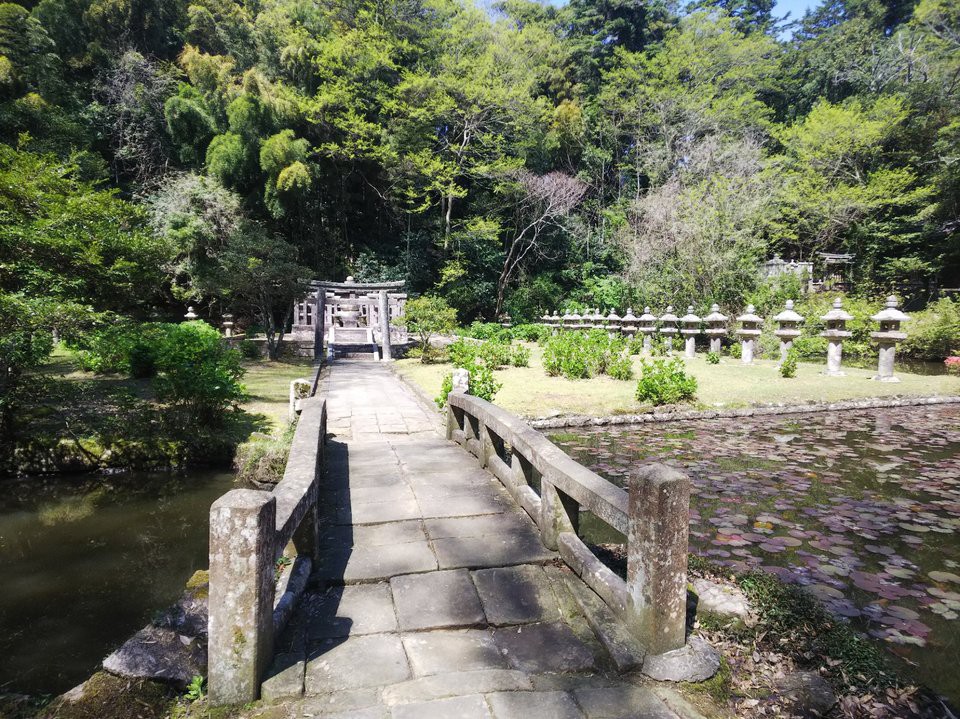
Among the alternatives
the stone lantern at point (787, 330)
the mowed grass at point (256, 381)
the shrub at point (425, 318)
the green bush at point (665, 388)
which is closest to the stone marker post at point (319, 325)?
the mowed grass at point (256, 381)

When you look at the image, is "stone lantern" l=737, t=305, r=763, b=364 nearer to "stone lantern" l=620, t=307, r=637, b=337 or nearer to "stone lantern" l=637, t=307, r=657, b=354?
"stone lantern" l=637, t=307, r=657, b=354

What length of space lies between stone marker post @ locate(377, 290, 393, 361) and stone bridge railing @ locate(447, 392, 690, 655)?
1297 centimetres

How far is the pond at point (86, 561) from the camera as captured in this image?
3.30 m

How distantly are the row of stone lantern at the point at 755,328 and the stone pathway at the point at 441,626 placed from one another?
1067 centimetres

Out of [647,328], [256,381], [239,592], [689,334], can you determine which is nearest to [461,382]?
[239,592]

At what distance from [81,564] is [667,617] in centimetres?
488

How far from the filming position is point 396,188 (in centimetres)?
2392

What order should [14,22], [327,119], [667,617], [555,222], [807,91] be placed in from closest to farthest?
[667,617], [14,22], [327,119], [555,222], [807,91]

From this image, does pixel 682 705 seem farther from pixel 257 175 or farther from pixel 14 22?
pixel 14 22

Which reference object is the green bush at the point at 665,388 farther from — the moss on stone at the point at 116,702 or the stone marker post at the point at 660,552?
the moss on stone at the point at 116,702

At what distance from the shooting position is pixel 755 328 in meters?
14.4

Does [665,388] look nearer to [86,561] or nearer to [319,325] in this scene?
[86,561]

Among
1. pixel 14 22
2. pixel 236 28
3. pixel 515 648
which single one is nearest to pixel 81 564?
pixel 515 648

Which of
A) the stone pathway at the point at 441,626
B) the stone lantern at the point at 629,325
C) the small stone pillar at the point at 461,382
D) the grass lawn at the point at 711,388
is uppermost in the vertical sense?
the stone lantern at the point at 629,325
